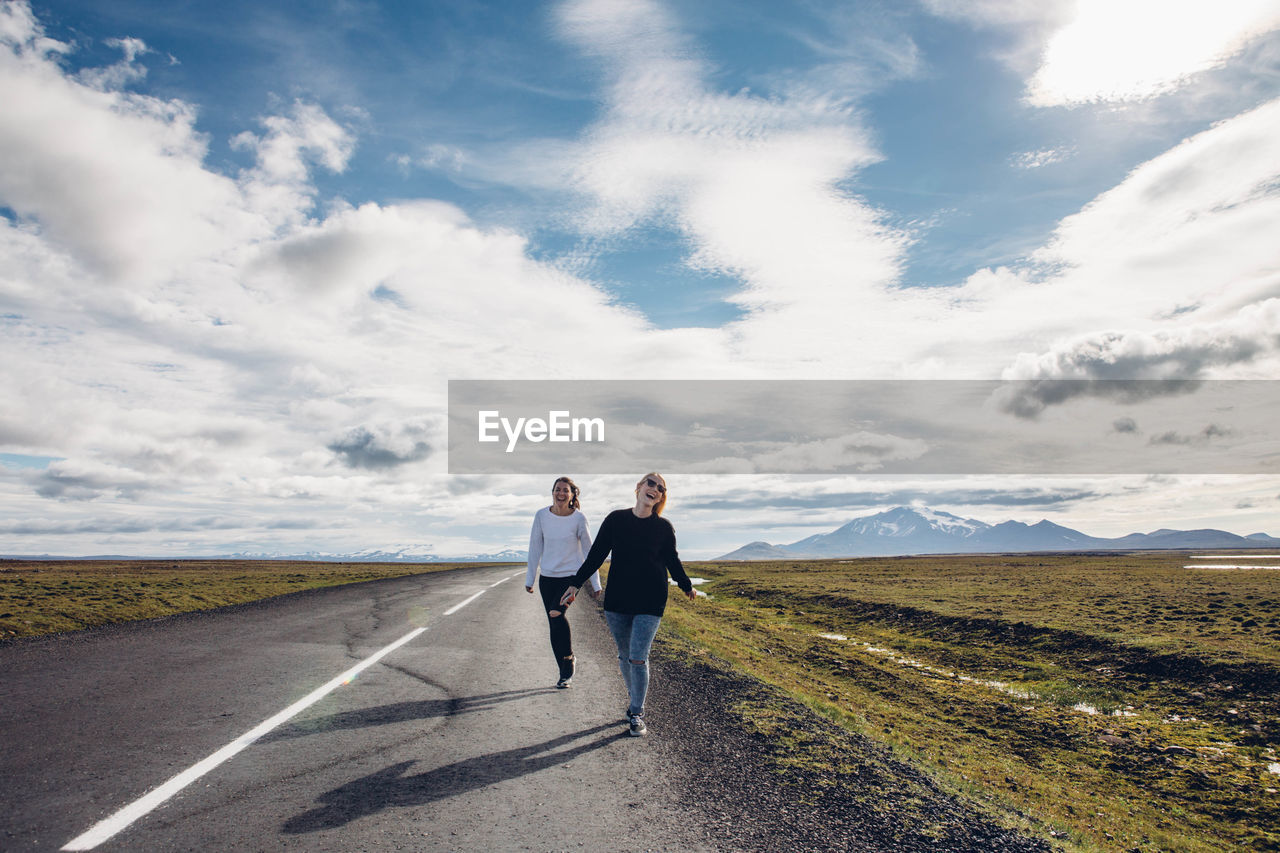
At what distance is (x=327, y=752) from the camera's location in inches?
225

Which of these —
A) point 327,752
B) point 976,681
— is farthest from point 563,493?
point 976,681

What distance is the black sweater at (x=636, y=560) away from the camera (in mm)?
6633

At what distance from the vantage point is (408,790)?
488 centimetres

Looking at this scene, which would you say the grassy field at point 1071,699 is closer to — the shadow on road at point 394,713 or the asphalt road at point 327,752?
the asphalt road at point 327,752

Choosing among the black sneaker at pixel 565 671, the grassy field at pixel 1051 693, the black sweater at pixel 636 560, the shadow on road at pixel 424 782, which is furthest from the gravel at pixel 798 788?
the black sweater at pixel 636 560

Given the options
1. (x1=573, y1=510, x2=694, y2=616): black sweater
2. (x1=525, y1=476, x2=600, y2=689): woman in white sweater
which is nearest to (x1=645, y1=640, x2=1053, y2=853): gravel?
(x1=573, y1=510, x2=694, y2=616): black sweater

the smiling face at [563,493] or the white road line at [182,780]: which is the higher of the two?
the smiling face at [563,493]

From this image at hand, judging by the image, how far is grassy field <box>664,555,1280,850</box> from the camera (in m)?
8.64

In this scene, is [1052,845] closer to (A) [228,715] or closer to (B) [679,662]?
(B) [679,662]

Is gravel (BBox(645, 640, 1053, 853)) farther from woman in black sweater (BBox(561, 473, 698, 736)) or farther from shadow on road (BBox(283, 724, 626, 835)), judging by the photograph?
shadow on road (BBox(283, 724, 626, 835))

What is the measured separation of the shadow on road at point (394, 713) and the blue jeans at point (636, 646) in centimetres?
189

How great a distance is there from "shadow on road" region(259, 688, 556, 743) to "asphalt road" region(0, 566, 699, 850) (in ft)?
0.11

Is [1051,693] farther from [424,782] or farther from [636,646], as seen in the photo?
[424,782]

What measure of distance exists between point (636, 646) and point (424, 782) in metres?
2.39
